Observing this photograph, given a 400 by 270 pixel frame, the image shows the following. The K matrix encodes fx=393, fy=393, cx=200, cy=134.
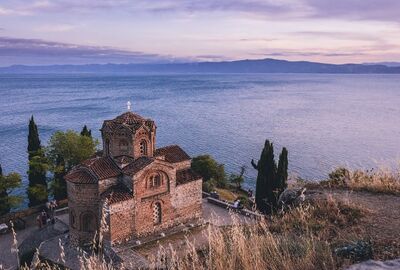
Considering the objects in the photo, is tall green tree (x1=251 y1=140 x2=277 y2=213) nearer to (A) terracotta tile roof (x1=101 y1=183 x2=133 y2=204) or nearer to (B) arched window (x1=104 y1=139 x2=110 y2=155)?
(A) terracotta tile roof (x1=101 y1=183 x2=133 y2=204)

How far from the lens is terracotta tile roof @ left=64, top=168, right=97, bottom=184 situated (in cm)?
2300

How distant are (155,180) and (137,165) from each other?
162cm

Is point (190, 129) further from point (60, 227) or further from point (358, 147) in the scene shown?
point (60, 227)

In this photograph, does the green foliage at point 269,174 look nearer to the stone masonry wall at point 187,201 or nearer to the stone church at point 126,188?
the stone masonry wall at point 187,201

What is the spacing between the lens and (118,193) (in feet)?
75.3

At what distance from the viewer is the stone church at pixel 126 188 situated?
2289 cm

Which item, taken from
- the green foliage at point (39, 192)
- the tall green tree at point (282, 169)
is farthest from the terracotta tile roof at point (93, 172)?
the tall green tree at point (282, 169)

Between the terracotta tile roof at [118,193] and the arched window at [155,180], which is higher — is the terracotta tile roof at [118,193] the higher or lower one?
the lower one

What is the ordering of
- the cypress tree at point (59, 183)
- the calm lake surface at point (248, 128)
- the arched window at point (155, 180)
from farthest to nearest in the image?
the calm lake surface at point (248, 128)
the cypress tree at point (59, 183)
the arched window at point (155, 180)

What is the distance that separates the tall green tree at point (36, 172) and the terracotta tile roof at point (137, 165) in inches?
566

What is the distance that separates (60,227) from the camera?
89.6ft

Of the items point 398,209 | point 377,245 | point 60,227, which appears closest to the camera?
point 377,245

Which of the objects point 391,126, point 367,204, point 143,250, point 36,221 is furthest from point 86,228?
point 391,126

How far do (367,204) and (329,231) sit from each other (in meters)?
2.37
